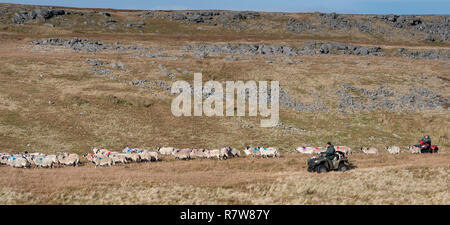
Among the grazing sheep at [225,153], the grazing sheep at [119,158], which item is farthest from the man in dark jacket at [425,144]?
the grazing sheep at [119,158]

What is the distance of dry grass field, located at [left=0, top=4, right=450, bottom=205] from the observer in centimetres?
2053

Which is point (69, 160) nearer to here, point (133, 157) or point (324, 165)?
point (133, 157)

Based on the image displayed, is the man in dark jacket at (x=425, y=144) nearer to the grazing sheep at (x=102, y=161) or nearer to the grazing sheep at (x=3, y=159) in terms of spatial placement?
the grazing sheep at (x=102, y=161)

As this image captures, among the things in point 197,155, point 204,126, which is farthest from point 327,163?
point 204,126

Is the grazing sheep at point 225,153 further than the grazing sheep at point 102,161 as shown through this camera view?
Yes

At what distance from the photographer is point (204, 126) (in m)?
46.5

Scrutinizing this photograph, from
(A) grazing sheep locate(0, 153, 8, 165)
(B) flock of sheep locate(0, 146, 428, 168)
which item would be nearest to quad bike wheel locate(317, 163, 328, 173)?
(B) flock of sheep locate(0, 146, 428, 168)

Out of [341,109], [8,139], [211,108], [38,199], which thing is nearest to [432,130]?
[341,109]

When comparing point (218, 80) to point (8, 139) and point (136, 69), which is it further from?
point (8, 139)

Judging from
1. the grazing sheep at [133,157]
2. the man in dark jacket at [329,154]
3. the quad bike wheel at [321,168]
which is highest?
the man in dark jacket at [329,154]

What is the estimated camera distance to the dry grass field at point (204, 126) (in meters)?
20.5

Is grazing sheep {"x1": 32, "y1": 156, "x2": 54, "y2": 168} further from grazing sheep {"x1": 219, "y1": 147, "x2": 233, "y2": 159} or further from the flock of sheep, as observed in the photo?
grazing sheep {"x1": 219, "y1": 147, "x2": 233, "y2": 159}

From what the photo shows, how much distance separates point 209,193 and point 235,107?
32.3m

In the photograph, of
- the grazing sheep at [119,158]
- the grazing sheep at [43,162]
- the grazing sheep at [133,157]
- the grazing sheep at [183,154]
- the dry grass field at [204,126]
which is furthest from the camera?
the grazing sheep at [183,154]
